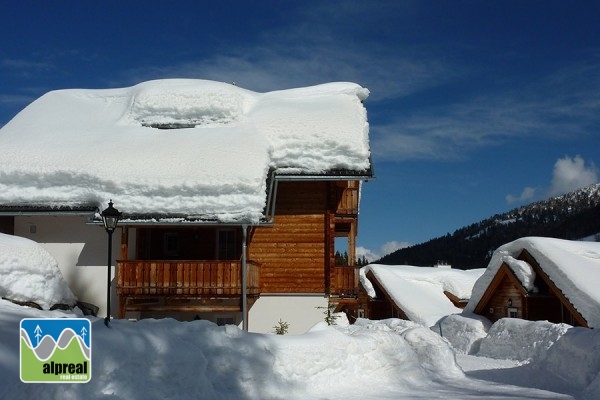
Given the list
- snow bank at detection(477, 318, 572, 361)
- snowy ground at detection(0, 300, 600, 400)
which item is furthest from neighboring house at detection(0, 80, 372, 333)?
snowy ground at detection(0, 300, 600, 400)

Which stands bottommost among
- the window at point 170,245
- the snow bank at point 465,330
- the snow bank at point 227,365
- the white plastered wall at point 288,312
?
the snow bank at point 465,330

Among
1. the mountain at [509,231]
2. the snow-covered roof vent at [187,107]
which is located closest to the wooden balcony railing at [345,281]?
the snow-covered roof vent at [187,107]

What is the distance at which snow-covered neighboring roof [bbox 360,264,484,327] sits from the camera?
2995cm

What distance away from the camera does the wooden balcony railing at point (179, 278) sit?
Answer: 57.8 ft

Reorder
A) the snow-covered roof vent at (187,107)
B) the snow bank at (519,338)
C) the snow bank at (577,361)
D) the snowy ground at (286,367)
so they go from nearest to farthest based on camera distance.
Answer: the snowy ground at (286,367), the snow bank at (577,361), the snow bank at (519,338), the snow-covered roof vent at (187,107)

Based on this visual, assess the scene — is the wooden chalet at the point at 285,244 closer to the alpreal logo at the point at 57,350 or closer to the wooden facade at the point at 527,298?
the wooden facade at the point at 527,298

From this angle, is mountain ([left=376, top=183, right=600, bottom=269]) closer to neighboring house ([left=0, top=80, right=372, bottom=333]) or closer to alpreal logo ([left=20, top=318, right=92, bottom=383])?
neighboring house ([left=0, top=80, right=372, bottom=333])

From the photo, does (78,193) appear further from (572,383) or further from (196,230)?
(572,383)

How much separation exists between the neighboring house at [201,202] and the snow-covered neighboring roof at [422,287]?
32.8ft

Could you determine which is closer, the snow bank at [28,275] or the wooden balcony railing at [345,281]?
the snow bank at [28,275]

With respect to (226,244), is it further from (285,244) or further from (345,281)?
(345,281)

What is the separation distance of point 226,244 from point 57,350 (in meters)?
13.3

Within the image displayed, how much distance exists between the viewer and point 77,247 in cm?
1895

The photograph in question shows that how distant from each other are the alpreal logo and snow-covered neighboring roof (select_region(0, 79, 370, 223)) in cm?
1036
